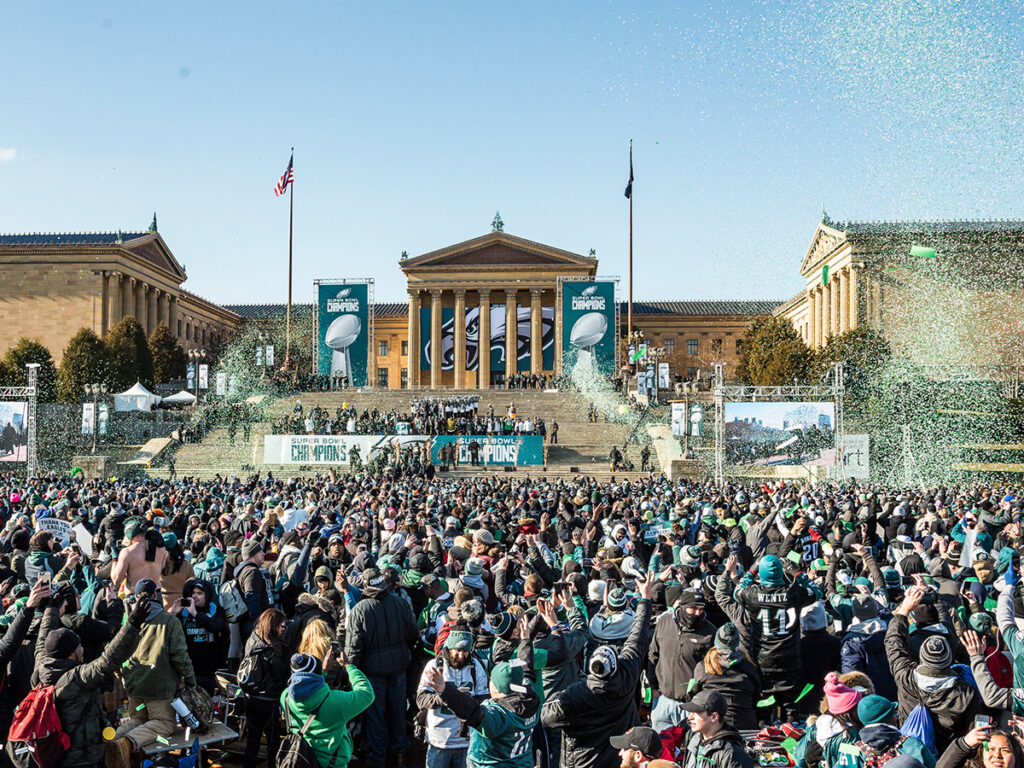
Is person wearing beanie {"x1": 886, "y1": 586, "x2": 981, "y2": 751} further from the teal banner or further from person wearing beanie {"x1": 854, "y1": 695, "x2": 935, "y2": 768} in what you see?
the teal banner

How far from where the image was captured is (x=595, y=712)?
5.53 meters

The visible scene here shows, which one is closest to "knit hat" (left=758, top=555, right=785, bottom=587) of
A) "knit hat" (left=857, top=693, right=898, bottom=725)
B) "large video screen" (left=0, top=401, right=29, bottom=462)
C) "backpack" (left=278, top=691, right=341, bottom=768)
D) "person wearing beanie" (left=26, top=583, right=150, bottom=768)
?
"knit hat" (left=857, top=693, right=898, bottom=725)

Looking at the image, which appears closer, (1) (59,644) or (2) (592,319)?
(1) (59,644)

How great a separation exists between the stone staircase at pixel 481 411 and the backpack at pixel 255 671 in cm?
3074

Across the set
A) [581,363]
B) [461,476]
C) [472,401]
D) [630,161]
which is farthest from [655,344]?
[461,476]

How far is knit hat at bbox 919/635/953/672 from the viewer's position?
5473mm

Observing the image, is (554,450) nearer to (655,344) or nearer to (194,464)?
(194,464)

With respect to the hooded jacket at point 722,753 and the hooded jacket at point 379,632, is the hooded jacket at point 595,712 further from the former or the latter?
the hooded jacket at point 379,632

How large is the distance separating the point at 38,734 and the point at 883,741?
480cm

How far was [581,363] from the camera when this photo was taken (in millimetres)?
52594

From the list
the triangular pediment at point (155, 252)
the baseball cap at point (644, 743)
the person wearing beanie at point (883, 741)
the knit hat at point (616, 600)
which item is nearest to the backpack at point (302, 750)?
the baseball cap at point (644, 743)

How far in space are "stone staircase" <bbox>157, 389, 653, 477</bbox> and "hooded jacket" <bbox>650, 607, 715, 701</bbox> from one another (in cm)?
3103

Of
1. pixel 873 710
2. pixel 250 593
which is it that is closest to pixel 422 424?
pixel 250 593

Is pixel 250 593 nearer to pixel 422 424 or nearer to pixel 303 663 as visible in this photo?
pixel 303 663
